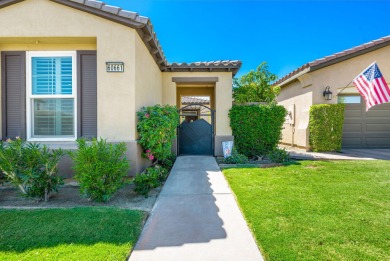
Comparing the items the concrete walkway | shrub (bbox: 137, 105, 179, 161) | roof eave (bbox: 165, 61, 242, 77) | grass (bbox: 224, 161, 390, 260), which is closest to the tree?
roof eave (bbox: 165, 61, 242, 77)

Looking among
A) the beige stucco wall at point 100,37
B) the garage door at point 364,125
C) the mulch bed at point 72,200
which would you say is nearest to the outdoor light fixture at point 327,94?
A: the garage door at point 364,125

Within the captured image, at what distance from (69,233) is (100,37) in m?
4.66

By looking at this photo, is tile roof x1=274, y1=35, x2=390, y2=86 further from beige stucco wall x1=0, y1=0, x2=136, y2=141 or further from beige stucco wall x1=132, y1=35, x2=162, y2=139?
beige stucco wall x1=0, y1=0, x2=136, y2=141

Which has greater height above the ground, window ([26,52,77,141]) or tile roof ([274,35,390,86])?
tile roof ([274,35,390,86])

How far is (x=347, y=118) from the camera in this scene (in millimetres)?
11234

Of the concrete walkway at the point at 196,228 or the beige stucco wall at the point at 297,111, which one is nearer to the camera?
the concrete walkway at the point at 196,228

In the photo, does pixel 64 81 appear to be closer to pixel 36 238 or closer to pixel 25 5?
pixel 25 5

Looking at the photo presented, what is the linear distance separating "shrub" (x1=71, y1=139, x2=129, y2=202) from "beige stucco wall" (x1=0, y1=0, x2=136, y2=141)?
51.7 inches

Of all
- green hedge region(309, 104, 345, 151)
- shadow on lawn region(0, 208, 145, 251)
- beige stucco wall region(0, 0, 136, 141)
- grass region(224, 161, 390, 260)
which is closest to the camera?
grass region(224, 161, 390, 260)

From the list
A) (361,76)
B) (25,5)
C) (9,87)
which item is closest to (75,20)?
(25,5)

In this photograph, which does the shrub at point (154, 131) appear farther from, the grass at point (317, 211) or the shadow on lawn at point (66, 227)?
the shadow on lawn at point (66, 227)

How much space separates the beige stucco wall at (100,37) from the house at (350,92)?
9180 mm

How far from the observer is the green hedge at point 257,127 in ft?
30.3

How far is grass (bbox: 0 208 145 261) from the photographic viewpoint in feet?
8.38
